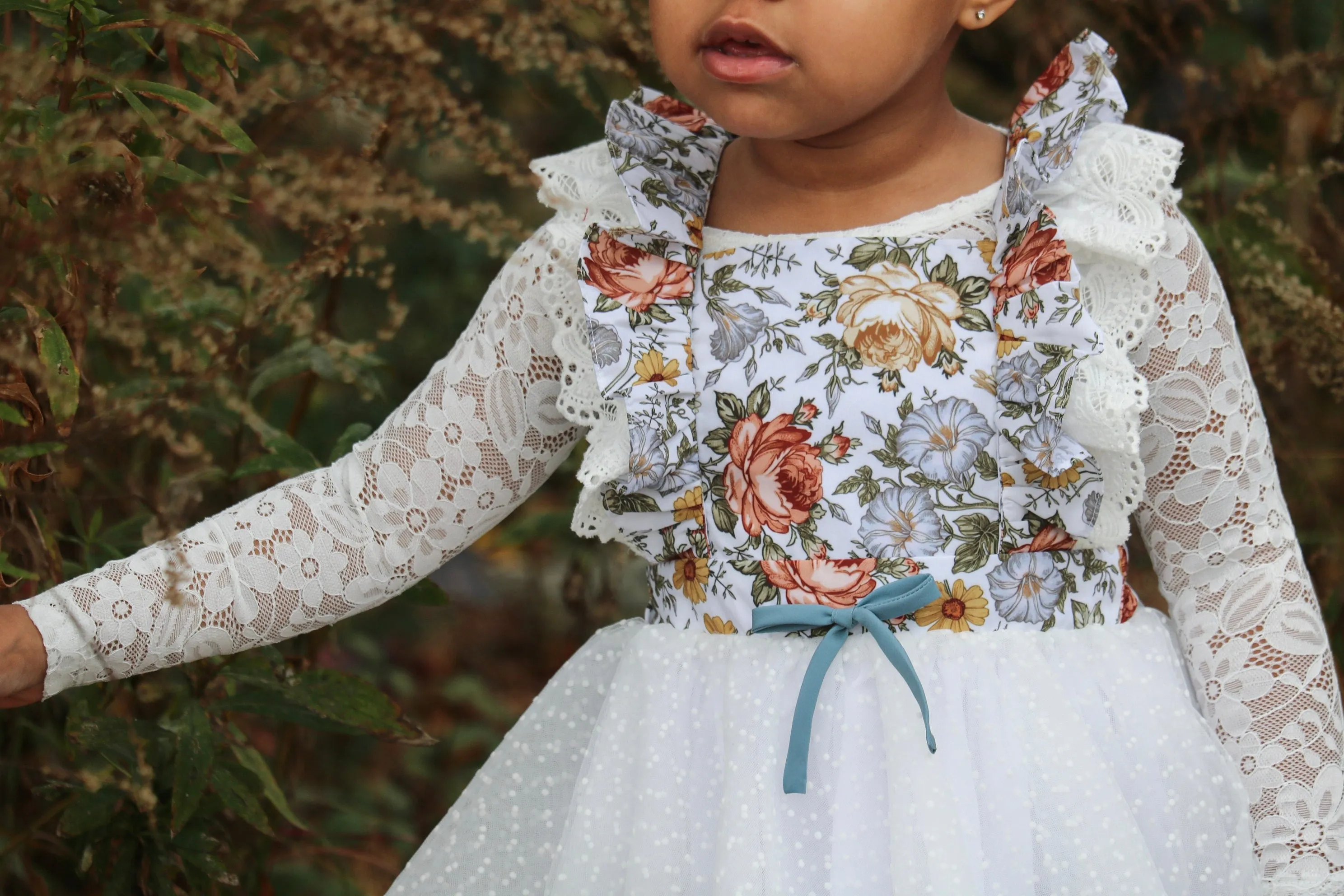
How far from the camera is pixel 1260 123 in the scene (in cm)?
175

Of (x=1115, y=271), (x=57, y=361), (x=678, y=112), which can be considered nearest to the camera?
(x=57, y=361)

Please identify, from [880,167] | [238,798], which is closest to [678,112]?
[880,167]

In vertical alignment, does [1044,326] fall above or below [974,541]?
above

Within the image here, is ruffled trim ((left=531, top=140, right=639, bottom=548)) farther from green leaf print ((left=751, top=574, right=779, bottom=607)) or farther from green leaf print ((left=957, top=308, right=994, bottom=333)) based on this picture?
green leaf print ((left=957, top=308, right=994, bottom=333))

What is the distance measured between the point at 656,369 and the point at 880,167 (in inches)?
7.8

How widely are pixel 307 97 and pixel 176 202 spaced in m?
0.35

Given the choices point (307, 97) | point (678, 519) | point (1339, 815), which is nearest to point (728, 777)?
point (678, 519)

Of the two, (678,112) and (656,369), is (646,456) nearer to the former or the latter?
(656,369)

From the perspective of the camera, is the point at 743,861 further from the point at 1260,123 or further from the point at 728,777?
the point at 1260,123

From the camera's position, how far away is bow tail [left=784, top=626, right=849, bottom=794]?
35.4 inches

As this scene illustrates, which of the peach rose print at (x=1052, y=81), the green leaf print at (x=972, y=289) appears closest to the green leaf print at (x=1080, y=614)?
the green leaf print at (x=972, y=289)

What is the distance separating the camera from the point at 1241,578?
1.01 meters

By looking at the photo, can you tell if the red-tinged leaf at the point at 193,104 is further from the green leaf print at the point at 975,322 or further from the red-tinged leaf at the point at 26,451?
the green leaf print at the point at 975,322

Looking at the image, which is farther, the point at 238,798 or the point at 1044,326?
the point at 238,798
